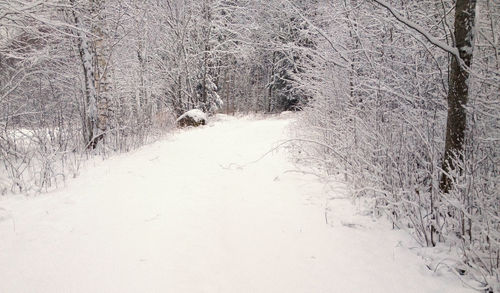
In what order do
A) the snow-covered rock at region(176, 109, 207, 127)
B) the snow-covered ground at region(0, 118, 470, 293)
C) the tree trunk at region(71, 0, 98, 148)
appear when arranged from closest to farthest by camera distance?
1. the snow-covered ground at region(0, 118, 470, 293)
2. the tree trunk at region(71, 0, 98, 148)
3. the snow-covered rock at region(176, 109, 207, 127)

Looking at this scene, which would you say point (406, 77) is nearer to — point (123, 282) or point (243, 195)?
point (243, 195)

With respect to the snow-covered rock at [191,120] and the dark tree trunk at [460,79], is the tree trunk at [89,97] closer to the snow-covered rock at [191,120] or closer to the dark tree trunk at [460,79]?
the snow-covered rock at [191,120]

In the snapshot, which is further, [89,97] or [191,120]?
[191,120]

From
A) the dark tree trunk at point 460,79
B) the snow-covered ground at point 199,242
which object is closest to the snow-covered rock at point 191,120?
the snow-covered ground at point 199,242

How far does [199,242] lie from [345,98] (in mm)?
4690

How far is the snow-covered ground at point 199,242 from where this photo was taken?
212cm

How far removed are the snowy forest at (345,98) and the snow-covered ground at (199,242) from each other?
435 millimetres

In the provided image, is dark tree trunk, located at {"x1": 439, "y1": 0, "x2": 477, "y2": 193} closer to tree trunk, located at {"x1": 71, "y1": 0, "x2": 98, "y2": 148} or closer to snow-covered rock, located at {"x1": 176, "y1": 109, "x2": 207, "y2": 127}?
tree trunk, located at {"x1": 71, "y1": 0, "x2": 98, "y2": 148}

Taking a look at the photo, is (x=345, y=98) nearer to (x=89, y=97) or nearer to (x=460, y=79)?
(x=460, y=79)

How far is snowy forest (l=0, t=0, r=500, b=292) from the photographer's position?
8.60 feet

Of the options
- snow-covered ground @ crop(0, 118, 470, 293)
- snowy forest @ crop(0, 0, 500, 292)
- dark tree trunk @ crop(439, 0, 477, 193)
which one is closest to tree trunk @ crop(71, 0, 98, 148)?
snowy forest @ crop(0, 0, 500, 292)

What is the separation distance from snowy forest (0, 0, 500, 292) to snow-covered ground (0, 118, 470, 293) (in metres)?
0.43

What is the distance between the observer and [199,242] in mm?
2732

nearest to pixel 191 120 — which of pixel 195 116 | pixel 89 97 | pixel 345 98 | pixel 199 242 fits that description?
pixel 195 116
